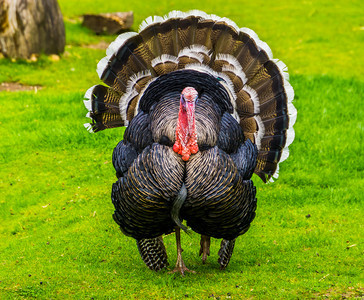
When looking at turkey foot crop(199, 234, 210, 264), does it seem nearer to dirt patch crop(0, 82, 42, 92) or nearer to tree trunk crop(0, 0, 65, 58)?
dirt patch crop(0, 82, 42, 92)

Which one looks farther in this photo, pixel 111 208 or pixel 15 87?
pixel 15 87

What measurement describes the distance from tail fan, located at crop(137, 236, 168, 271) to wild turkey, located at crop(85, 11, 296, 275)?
1cm

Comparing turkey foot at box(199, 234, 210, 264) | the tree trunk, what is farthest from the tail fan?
the tree trunk

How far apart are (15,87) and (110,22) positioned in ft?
14.9

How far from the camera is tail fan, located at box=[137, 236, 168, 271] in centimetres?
590

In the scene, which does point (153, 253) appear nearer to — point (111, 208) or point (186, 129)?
point (186, 129)

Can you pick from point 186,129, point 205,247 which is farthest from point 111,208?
point 186,129

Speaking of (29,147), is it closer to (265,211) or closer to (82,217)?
(82,217)

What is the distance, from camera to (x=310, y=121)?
32.1ft

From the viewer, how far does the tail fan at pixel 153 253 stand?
5.90 meters

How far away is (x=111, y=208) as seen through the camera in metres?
7.66

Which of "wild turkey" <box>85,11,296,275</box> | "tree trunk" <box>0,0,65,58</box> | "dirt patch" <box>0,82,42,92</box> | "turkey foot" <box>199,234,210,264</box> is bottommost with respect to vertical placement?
"dirt patch" <box>0,82,42,92</box>

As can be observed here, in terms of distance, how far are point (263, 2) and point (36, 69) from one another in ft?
31.8

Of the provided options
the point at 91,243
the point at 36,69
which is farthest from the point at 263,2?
the point at 91,243
